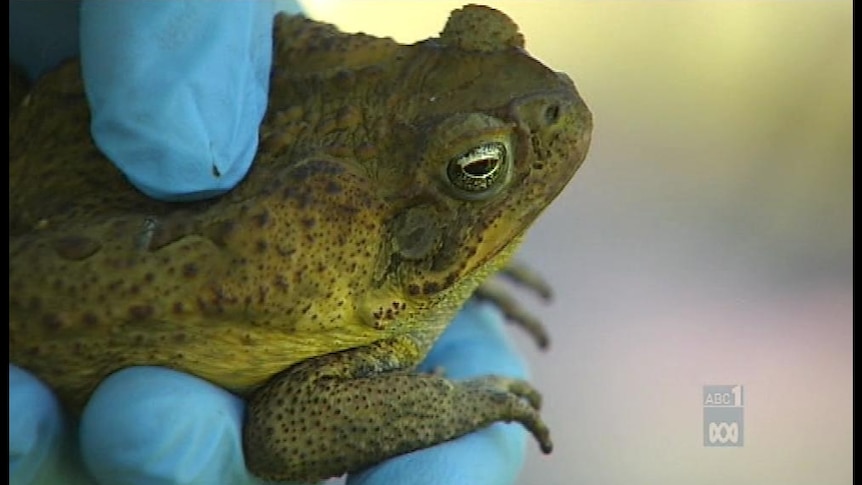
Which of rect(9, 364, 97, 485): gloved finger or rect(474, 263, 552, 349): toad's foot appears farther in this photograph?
rect(474, 263, 552, 349): toad's foot

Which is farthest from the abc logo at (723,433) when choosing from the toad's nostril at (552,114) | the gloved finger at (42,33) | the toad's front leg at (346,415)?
the gloved finger at (42,33)

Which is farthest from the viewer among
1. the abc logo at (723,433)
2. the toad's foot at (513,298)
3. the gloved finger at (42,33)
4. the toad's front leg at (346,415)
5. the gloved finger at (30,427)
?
the abc logo at (723,433)

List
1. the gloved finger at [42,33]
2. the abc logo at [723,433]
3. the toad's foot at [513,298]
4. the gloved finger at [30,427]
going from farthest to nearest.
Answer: the abc logo at [723,433] → the toad's foot at [513,298] → the gloved finger at [42,33] → the gloved finger at [30,427]

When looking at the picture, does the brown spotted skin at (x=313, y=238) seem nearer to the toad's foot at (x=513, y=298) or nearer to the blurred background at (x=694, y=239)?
the toad's foot at (x=513, y=298)

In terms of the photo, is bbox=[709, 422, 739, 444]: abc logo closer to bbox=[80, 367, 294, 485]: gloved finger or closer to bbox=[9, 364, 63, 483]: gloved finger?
bbox=[80, 367, 294, 485]: gloved finger

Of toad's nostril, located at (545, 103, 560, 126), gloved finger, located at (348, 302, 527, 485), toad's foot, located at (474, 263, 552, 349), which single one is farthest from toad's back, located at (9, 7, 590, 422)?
toad's foot, located at (474, 263, 552, 349)

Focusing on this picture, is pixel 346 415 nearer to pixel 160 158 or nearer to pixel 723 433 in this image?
pixel 160 158

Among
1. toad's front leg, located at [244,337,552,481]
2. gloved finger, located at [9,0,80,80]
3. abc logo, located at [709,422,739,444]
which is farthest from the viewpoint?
abc logo, located at [709,422,739,444]

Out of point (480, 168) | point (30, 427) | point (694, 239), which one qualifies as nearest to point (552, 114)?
point (480, 168)
